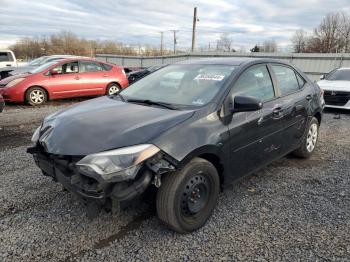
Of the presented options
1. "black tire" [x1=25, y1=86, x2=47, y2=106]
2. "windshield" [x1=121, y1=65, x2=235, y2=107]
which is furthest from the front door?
"windshield" [x1=121, y1=65, x2=235, y2=107]

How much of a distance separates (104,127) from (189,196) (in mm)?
963

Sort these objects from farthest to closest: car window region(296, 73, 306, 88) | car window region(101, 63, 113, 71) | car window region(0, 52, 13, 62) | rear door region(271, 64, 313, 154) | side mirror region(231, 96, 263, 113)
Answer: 1. car window region(0, 52, 13, 62)
2. car window region(101, 63, 113, 71)
3. car window region(296, 73, 306, 88)
4. rear door region(271, 64, 313, 154)
5. side mirror region(231, 96, 263, 113)

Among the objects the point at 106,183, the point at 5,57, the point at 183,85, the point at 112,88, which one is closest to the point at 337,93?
the point at 183,85

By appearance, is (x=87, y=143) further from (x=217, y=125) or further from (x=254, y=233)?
(x=254, y=233)

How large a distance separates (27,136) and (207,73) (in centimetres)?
408

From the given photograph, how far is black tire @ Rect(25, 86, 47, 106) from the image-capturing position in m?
9.10

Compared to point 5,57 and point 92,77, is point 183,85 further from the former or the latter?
point 5,57

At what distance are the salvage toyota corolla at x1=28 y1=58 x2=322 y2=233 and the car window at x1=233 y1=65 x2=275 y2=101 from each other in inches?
0.5

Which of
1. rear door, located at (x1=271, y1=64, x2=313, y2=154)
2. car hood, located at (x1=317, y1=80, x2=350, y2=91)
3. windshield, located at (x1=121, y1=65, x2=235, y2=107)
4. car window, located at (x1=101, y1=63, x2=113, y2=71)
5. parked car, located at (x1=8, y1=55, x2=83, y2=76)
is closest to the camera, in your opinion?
windshield, located at (x1=121, y1=65, x2=235, y2=107)

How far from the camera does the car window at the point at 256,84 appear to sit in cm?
326

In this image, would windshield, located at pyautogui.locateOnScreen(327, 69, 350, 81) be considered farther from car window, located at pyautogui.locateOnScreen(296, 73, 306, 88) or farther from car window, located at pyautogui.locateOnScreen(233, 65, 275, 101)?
car window, located at pyautogui.locateOnScreen(233, 65, 275, 101)

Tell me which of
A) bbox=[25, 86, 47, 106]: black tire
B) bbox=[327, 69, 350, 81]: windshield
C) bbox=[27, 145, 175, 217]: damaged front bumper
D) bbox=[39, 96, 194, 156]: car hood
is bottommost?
bbox=[25, 86, 47, 106]: black tire

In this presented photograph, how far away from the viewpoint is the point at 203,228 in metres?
2.87

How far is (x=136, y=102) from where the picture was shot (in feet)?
10.9
